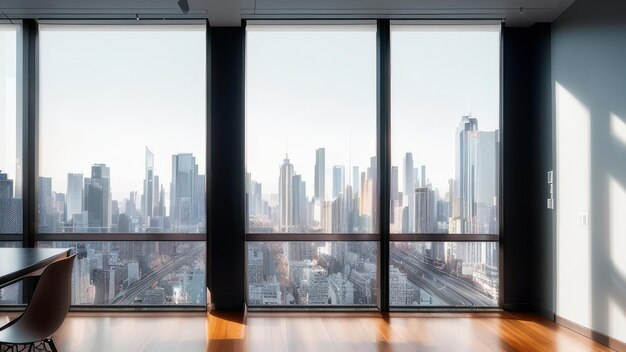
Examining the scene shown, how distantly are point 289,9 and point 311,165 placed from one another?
158 cm

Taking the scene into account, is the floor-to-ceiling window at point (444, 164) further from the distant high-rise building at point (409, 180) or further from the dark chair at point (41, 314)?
the dark chair at point (41, 314)

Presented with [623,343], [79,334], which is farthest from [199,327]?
[623,343]

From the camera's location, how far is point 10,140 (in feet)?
12.9

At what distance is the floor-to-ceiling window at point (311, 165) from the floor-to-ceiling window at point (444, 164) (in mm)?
286

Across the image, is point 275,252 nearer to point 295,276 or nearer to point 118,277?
point 295,276

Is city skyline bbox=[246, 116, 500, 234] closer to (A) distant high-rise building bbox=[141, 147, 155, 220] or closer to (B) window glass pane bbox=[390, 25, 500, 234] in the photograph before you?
(B) window glass pane bbox=[390, 25, 500, 234]

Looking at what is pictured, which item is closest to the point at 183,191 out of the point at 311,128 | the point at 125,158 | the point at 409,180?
the point at 125,158

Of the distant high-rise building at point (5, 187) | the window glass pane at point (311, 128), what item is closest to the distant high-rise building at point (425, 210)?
the window glass pane at point (311, 128)

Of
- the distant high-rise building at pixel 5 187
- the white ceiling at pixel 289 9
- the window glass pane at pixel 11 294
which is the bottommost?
the window glass pane at pixel 11 294

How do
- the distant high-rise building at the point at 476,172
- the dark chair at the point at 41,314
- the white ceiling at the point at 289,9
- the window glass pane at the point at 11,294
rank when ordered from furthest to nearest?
1. the distant high-rise building at the point at 476,172
2. the window glass pane at the point at 11,294
3. the white ceiling at the point at 289,9
4. the dark chair at the point at 41,314

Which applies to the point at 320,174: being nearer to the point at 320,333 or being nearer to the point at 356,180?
the point at 356,180

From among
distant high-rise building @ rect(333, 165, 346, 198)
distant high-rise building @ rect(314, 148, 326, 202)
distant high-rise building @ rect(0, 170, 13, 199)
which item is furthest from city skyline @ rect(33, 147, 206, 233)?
distant high-rise building @ rect(333, 165, 346, 198)

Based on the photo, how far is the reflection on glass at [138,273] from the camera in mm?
3891

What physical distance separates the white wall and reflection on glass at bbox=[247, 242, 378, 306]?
183cm
